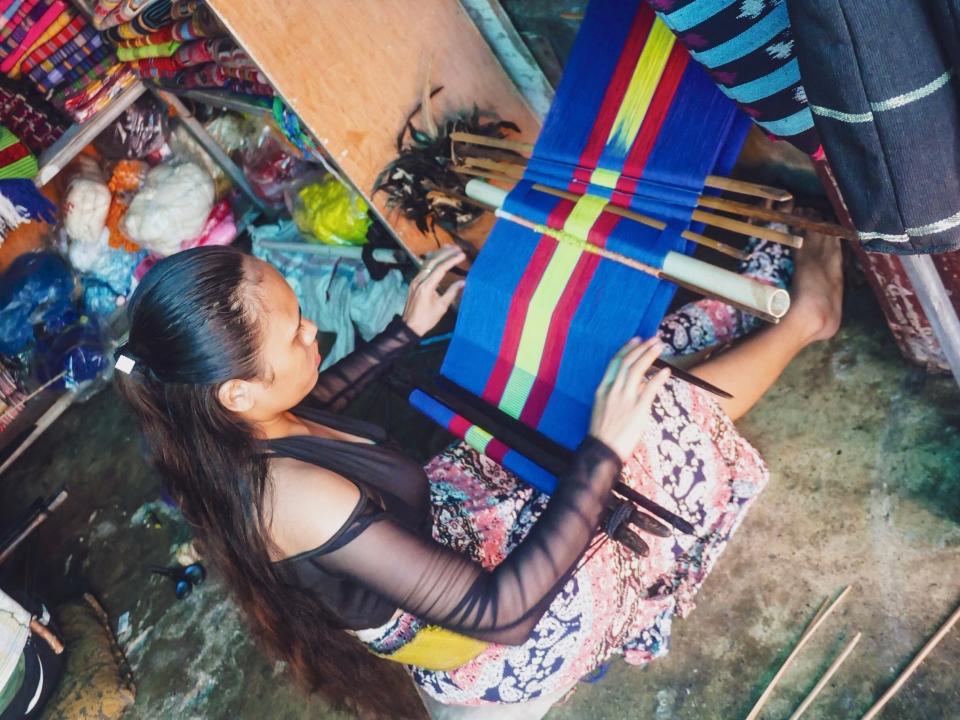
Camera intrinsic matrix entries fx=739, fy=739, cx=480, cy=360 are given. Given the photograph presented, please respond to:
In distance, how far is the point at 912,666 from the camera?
6.16 feet

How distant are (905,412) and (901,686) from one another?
0.76 meters

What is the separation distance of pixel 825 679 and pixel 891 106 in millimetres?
1561

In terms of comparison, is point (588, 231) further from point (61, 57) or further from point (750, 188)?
point (61, 57)

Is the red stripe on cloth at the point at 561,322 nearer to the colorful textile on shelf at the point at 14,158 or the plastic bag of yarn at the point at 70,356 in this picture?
the colorful textile on shelf at the point at 14,158

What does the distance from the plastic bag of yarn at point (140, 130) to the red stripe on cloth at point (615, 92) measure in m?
2.78

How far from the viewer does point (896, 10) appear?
92cm

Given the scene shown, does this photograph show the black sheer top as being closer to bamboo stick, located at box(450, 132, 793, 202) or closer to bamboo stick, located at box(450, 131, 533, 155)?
bamboo stick, located at box(450, 132, 793, 202)

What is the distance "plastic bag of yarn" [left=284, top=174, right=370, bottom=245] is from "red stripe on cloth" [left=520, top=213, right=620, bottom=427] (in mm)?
1425

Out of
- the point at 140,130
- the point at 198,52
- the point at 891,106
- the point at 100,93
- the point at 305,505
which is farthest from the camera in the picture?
the point at 140,130

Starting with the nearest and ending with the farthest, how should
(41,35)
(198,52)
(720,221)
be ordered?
(720,221), (198,52), (41,35)

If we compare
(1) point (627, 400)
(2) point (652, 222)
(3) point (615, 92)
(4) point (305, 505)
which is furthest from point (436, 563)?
(3) point (615, 92)

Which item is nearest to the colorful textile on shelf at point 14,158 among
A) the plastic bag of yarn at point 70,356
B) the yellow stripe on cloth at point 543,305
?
the plastic bag of yarn at point 70,356

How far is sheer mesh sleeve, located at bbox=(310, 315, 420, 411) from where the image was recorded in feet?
7.55

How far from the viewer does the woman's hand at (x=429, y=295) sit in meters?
2.29
